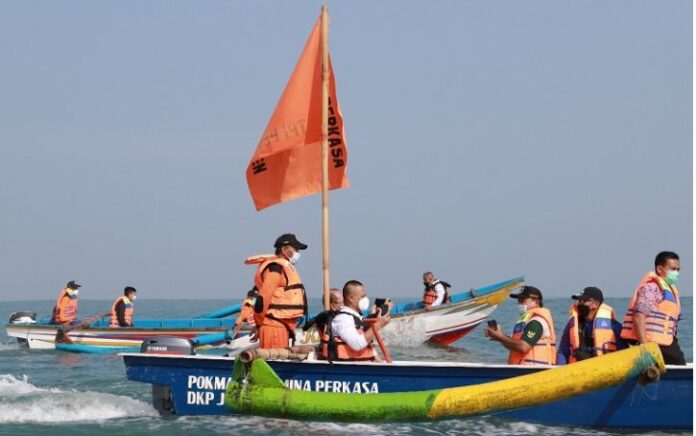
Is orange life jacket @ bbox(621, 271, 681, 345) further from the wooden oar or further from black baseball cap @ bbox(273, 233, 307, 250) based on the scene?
the wooden oar

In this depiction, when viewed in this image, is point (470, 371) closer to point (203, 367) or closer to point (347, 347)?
point (347, 347)

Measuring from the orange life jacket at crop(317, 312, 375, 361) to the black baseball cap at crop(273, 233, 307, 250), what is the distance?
1031 millimetres

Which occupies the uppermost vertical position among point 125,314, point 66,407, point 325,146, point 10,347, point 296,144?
point 296,144

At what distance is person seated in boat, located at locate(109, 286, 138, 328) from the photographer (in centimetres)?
2536

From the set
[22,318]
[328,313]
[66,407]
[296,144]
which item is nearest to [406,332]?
[22,318]

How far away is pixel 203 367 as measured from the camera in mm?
11773

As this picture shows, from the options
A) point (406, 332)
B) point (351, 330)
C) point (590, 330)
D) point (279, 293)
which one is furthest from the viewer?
point (406, 332)

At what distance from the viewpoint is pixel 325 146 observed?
40.2 feet

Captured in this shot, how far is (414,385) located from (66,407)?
16.5 ft

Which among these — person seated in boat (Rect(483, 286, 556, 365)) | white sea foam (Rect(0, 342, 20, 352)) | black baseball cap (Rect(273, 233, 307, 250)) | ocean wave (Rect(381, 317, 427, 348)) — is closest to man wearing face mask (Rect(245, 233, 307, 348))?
black baseball cap (Rect(273, 233, 307, 250))

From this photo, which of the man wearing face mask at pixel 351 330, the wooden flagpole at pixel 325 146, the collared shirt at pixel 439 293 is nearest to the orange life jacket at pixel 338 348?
the man wearing face mask at pixel 351 330

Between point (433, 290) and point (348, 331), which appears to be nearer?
point (348, 331)

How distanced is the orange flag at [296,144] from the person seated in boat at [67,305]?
1476cm

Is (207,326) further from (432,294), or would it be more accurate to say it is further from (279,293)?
(279,293)
